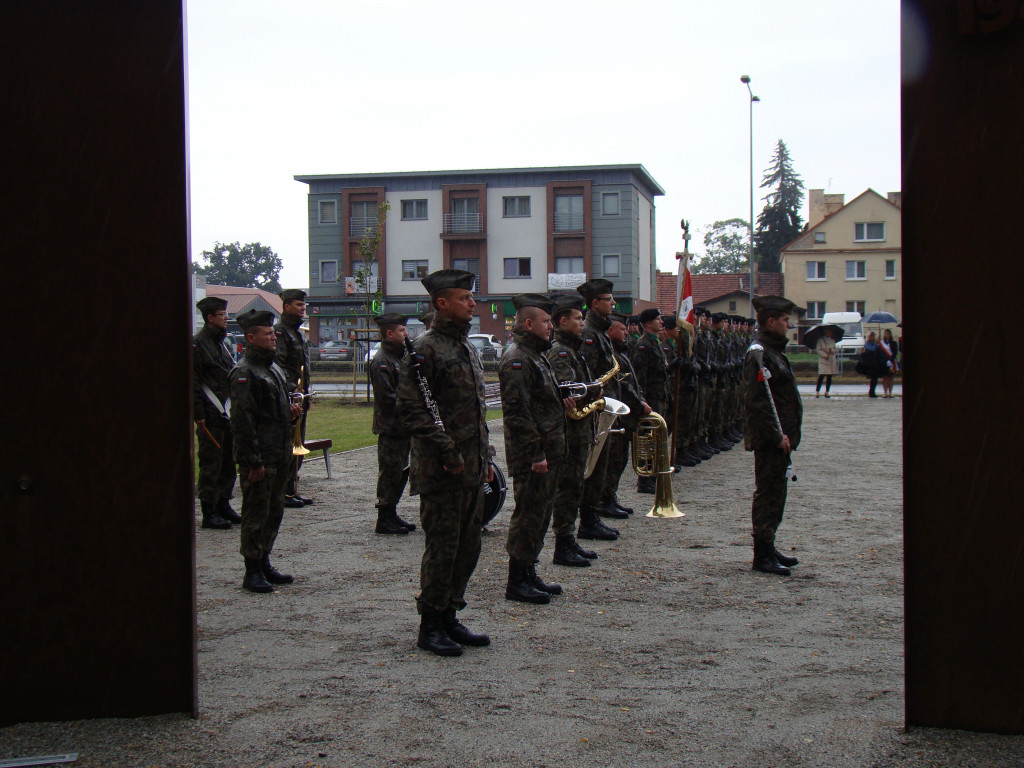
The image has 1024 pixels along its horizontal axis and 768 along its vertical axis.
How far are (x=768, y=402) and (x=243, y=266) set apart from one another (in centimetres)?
13666

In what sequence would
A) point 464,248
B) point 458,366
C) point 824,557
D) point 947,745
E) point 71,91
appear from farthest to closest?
point 464,248 → point 824,557 → point 458,366 → point 71,91 → point 947,745

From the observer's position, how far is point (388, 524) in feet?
30.1

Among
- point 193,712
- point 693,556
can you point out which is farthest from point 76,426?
point 693,556

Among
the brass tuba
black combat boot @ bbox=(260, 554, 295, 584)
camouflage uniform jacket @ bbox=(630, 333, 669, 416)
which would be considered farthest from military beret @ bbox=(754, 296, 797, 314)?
camouflage uniform jacket @ bbox=(630, 333, 669, 416)

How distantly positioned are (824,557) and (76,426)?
233 inches

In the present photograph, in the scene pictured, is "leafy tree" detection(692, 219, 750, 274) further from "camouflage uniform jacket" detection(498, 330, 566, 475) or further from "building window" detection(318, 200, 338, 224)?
"camouflage uniform jacket" detection(498, 330, 566, 475)

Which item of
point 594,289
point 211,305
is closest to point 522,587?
point 594,289

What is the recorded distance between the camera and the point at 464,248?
196 feet

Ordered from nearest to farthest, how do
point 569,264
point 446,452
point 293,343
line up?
point 446,452
point 293,343
point 569,264

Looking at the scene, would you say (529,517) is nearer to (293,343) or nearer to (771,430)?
(771,430)

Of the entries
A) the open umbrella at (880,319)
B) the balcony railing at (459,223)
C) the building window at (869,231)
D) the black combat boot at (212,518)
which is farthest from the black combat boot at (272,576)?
the building window at (869,231)

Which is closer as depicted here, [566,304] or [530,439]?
[530,439]

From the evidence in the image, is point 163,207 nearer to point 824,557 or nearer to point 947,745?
point 947,745

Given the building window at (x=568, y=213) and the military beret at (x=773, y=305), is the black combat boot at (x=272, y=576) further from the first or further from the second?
the building window at (x=568, y=213)
